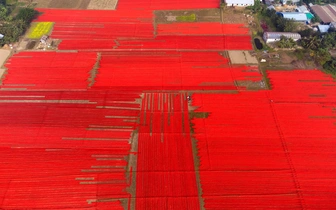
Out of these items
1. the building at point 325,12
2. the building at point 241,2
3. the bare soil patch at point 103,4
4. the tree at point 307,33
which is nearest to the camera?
the tree at point 307,33

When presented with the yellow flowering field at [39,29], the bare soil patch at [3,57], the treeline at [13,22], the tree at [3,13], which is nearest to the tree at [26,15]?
the treeline at [13,22]

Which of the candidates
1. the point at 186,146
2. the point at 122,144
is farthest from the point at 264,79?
the point at 122,144

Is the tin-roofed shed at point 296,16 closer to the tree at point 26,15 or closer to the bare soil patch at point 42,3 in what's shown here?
the tree at point 26,15

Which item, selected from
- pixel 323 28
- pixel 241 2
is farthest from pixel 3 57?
pixel 323 28

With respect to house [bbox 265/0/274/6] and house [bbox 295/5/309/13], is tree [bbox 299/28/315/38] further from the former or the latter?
house [bbox 265/0/274/6]

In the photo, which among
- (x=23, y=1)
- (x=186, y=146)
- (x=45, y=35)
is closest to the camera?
(x=186, y=146)

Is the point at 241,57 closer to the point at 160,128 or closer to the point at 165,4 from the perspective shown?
the point at 160,128

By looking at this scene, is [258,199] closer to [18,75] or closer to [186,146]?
[186,146]
